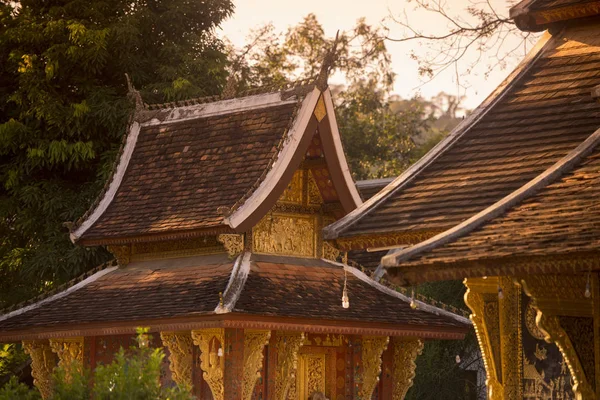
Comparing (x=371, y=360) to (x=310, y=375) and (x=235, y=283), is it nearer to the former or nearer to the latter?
(x=310, y=375)

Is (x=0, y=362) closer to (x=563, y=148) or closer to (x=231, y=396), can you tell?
(x=231, y=396)

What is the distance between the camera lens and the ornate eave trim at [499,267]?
964 centimetres

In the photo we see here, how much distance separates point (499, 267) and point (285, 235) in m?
11.1

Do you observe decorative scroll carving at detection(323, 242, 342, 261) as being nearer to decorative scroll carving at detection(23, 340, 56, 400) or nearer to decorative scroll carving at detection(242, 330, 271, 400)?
decorative scroll carving at detection(242, 330, 271, 400)

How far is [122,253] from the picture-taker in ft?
72.4

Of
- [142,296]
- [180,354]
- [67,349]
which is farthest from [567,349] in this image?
[67,349]

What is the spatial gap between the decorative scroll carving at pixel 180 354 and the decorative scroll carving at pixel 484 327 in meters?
8.06

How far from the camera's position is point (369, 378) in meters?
20.8

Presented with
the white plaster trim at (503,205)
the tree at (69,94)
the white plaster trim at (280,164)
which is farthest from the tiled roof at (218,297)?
the white plaster trim at (503,205)

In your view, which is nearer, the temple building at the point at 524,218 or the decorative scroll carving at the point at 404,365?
the temple building at the point at 524,218

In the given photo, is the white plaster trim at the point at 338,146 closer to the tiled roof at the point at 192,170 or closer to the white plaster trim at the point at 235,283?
the tiled roof at the point at 192,170

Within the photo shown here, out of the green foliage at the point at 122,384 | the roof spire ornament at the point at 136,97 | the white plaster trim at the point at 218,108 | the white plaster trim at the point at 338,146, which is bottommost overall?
the green foliage at the point at 122,384

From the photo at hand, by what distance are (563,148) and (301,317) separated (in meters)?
7.29

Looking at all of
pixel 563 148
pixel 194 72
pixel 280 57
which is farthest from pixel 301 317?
pixel 280 57
